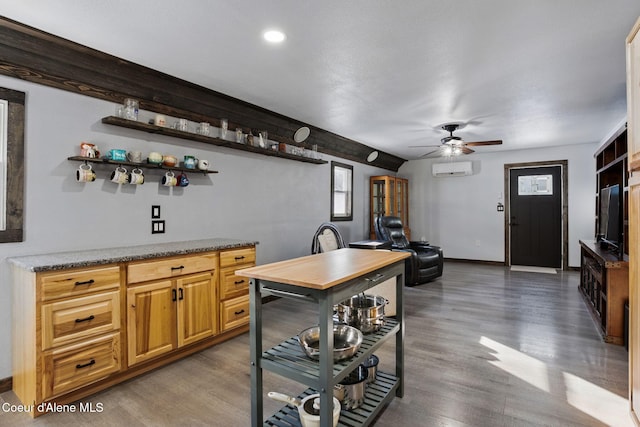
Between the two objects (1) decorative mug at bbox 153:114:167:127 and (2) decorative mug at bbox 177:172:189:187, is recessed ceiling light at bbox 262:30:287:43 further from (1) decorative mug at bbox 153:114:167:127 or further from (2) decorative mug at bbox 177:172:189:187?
(2) decorative mug at bbox 177:172:189:187

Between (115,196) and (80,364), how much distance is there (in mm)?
1293

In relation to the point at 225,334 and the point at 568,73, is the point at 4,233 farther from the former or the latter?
the point at 568,73

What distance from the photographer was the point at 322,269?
70.6 inches

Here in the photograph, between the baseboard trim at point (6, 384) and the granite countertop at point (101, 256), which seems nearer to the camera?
the granite countertop at point (101, 256)

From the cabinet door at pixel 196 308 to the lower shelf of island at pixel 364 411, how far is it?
1.18 m


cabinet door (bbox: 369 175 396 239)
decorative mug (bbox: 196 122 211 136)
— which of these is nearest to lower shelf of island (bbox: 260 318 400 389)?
decorative mug (bbox: 196 122 211 136)

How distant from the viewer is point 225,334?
314cm

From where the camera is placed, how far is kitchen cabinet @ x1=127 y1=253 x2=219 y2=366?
7.95ft

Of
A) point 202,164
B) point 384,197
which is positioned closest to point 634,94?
point 202,164

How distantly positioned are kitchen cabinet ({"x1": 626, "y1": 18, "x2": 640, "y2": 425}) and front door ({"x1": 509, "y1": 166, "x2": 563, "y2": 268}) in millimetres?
5380

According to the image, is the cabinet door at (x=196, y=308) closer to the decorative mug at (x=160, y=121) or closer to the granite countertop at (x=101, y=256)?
the granite countertop at (x=101, y=256)

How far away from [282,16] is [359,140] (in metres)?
3.91

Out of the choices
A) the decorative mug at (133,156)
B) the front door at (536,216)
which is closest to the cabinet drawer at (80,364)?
the decorative mug at (133,156)

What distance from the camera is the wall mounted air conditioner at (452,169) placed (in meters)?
7.28
